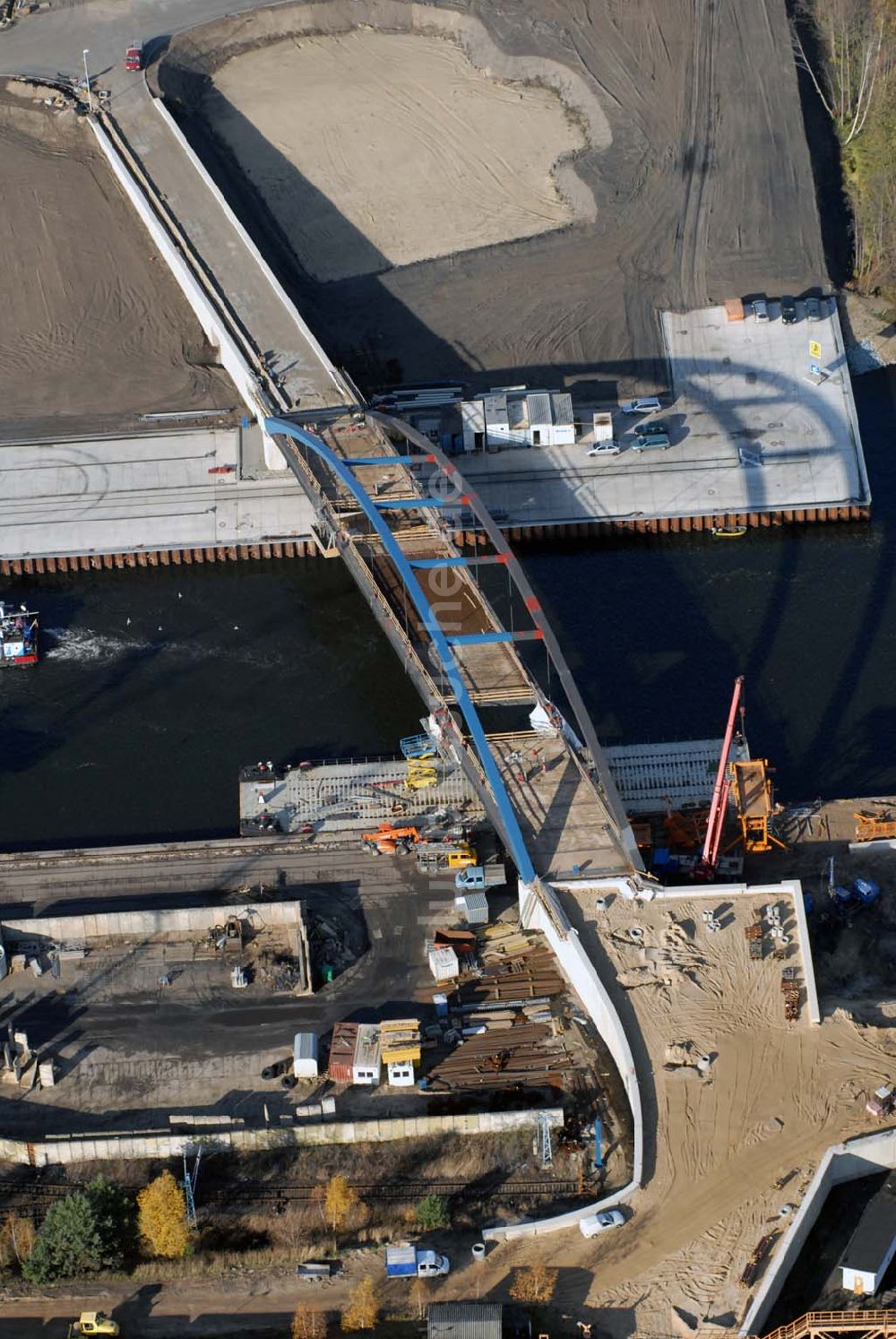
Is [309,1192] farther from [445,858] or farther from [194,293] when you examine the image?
[194,293]

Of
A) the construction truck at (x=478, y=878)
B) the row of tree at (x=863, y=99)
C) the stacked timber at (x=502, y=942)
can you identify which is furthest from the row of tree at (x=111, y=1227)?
the row of tree at (x=863, y=99)

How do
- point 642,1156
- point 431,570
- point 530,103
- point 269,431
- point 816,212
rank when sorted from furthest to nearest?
point 530,103, point 816,212, point 269,431, point 431,570, point 642,1156

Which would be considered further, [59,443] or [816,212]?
[816,212]

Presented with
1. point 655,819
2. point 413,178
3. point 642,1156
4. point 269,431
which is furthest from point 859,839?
point 413,178

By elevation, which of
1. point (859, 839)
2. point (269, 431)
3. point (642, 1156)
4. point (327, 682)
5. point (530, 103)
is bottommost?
point (642, 1156)

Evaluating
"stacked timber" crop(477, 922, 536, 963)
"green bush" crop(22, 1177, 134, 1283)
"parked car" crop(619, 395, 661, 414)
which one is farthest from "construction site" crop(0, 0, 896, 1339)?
"green bush" crop(22, 1177, 134, 1283)

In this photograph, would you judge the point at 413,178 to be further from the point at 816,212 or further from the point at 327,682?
the point at 327,682

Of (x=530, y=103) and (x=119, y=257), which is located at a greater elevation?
(x=530, y=103)
